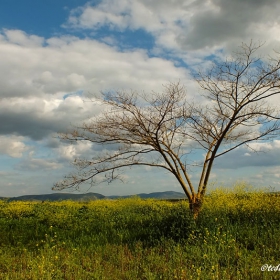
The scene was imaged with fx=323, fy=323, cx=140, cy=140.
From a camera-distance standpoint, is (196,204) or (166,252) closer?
(166,252)

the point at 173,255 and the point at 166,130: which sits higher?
the point at 166,130

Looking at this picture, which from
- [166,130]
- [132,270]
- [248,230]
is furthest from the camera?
[166,130]

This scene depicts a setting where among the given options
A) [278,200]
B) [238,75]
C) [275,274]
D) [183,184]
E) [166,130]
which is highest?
[238,75]

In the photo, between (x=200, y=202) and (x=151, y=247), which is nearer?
(x=151, y=247)

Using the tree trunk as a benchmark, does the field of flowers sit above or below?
below

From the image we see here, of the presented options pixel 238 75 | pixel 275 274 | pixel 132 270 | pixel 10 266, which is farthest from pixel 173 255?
pixel 238 75

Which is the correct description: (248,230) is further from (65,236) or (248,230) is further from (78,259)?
(65,236)

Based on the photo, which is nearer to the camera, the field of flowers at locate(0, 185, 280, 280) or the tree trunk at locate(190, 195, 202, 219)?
the field of flowers at locate(0, 185, 280, 280)

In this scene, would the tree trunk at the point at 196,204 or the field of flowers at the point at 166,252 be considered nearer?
the field of flowers at the point at 166,252

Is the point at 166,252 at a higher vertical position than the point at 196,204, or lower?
lower

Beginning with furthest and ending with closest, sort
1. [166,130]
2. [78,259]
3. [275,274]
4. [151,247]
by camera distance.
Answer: [166,130] < [151,247] < [78,259] < [275,274]

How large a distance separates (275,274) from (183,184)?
5749 millimetres

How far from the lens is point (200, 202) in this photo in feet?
37.3

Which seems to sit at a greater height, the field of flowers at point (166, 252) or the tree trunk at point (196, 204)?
the tree trunk at point (196, 204)
